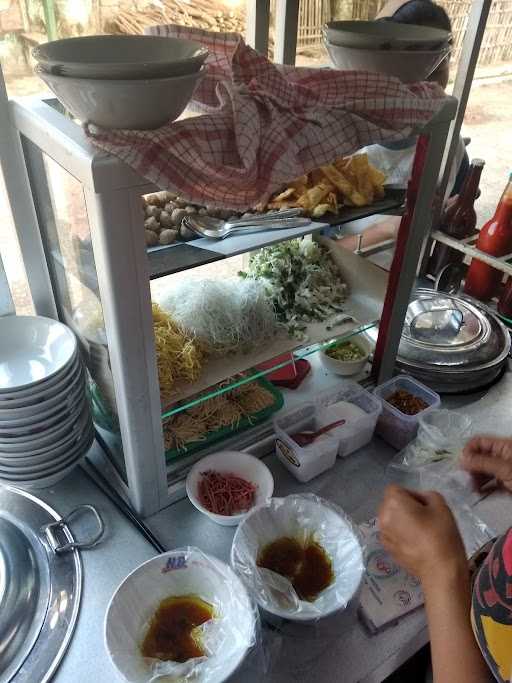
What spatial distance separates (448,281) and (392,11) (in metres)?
0.63

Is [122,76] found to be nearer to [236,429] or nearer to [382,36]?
[382,36]

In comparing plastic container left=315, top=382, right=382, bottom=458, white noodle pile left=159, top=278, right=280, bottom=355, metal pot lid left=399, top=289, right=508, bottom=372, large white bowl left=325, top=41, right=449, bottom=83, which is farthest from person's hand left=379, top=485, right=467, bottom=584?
large white bowl left=325, top=41, right=449, bottom=83

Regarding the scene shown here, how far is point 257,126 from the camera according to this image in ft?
2.05

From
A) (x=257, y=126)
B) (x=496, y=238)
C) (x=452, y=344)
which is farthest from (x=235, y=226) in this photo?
(x=496, y=238)

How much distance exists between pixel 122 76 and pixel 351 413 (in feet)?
2.19

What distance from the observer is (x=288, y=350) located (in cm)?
94

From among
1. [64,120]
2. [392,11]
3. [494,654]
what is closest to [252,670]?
[494,654]

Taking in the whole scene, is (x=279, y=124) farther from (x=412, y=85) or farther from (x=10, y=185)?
(x=10, y=185)

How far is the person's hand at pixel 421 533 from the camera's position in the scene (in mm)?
624

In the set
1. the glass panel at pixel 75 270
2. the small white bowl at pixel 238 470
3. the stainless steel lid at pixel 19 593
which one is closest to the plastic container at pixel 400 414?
the small white bowl at pixel 238 470

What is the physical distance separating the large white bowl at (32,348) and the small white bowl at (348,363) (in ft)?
1.65

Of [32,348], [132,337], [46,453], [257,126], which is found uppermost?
[257,126]

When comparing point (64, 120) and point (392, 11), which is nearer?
point (64, 120)

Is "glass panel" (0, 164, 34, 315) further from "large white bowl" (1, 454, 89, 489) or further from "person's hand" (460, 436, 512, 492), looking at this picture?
"person's hand" (460, 436, 512, 492)
